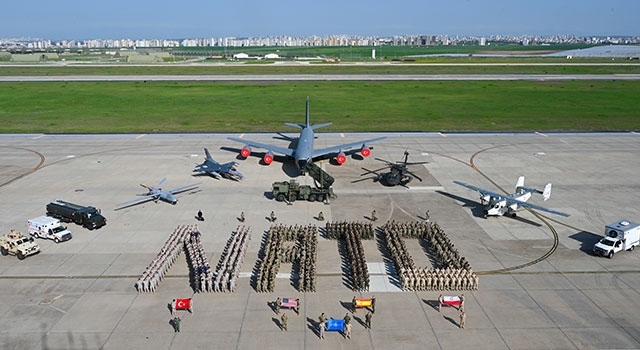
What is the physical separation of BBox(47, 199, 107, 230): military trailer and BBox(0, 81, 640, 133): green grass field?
4157cm

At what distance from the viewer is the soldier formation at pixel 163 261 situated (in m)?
30.0

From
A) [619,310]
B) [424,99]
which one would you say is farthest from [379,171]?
[424,99]

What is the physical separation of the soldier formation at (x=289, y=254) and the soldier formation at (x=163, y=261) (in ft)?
21.9

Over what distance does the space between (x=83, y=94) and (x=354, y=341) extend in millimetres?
126382

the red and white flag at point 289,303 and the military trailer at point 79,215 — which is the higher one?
the military trailer at point 79,215

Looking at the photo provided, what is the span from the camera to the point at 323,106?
344ft

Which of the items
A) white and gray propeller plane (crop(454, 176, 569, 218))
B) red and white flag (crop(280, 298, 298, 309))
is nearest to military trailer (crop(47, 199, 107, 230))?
red and white flag (crop(280, 298, 298, 309))

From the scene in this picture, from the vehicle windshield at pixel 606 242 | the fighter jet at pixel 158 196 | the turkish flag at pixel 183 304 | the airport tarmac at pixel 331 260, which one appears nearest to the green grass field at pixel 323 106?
the airport tarmac at pixel 331 260

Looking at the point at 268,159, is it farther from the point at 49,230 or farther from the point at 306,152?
the point at 49,230

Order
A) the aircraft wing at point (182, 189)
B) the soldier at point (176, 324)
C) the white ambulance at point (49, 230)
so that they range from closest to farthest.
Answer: the soldier at point (176, 324) < the white ambulance at point (49, 230) < the aircraft wing at point (182, 189)

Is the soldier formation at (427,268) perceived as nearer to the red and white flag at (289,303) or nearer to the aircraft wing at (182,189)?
the red and white flag at (289,303)

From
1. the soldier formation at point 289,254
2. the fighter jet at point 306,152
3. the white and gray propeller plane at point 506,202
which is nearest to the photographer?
the soldier formation at point 289,254

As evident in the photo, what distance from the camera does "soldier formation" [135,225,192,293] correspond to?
2995cm

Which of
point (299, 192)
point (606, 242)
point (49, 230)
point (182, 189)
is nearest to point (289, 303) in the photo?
point (299, 192)
